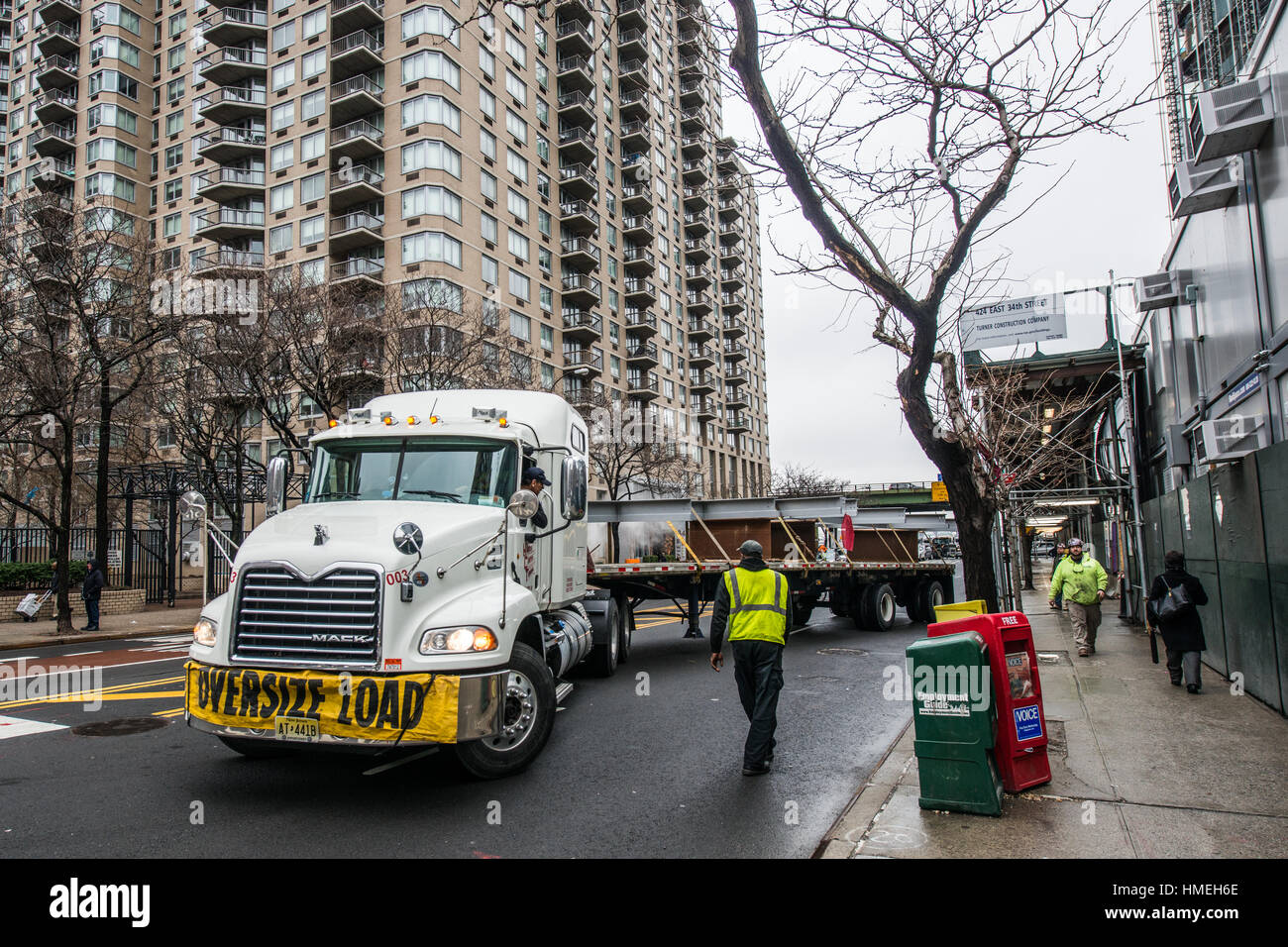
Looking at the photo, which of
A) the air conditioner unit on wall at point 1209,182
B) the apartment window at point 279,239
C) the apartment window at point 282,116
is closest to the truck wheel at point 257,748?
the air conditioner unit on wall at point 1209,182

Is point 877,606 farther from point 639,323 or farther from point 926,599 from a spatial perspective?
point 639,323

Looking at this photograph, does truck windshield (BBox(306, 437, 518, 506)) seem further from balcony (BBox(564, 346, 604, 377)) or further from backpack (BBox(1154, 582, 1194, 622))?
balcony (BBox(564, 346, 604, 377))

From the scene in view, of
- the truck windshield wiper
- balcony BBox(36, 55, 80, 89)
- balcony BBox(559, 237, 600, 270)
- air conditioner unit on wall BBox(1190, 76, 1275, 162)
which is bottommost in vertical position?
the truck windshield wiper

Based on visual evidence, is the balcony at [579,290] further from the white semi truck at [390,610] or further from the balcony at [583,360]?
the white semi truck at [390,610]

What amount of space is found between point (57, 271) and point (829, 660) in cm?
1766

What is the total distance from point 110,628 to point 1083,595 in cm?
2166

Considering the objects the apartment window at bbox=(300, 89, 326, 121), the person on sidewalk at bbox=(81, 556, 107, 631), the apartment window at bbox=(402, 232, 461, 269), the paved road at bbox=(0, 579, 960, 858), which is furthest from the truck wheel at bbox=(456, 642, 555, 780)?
the apartment window at bbox=(300, 89, 326, 121)

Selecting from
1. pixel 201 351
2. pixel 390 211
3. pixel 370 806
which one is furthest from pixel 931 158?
pixel 390 211

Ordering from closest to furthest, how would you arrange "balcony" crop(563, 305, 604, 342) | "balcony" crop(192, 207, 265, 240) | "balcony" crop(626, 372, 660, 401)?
"balcony" crop(192, 207, 265, 240) → "balcony" crop(563, 305, 604, 342) → "balcony" crop(626, 372, 660, 401)

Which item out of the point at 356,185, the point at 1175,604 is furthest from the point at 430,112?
the point at 1175,604

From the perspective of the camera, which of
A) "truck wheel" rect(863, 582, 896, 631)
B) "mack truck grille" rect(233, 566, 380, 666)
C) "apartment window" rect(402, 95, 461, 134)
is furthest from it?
"apartment window" rect(402, 95, 461, 134)

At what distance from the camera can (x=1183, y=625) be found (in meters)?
9.20

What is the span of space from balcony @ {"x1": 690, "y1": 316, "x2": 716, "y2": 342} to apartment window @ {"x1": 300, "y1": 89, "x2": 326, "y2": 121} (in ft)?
119

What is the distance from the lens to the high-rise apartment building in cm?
4325
